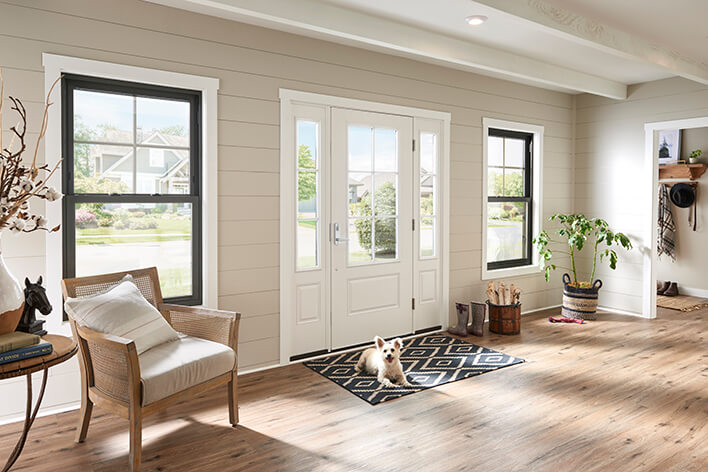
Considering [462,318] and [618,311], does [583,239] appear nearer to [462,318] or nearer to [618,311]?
[618,311]

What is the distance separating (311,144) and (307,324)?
4.81ft

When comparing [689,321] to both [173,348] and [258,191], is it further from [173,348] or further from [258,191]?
[173,348]

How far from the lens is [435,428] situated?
114 inches

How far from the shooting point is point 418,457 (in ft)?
8.42

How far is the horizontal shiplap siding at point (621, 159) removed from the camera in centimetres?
542

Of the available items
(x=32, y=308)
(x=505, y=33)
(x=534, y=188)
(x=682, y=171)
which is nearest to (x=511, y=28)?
(x=505, y=33)

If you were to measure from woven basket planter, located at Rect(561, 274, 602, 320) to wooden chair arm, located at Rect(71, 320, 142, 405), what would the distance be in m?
4.69

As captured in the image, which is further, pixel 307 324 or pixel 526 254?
pixel 526 254

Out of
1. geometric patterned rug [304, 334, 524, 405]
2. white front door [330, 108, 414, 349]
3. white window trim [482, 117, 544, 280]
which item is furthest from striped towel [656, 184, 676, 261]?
white front door [330, 108, 414, 349]

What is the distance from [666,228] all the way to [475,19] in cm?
523

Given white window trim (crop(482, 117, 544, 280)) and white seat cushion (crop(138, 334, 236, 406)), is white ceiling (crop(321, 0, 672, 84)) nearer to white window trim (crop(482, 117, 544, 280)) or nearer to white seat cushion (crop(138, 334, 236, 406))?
white window trim (crop(482, 117, 544, 280))

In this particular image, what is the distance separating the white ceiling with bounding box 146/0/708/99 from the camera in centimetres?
327

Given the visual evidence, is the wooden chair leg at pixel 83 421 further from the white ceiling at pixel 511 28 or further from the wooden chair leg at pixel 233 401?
the white ceiling at pixel 511 28

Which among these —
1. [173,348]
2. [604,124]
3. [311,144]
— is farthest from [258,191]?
[604,124]
